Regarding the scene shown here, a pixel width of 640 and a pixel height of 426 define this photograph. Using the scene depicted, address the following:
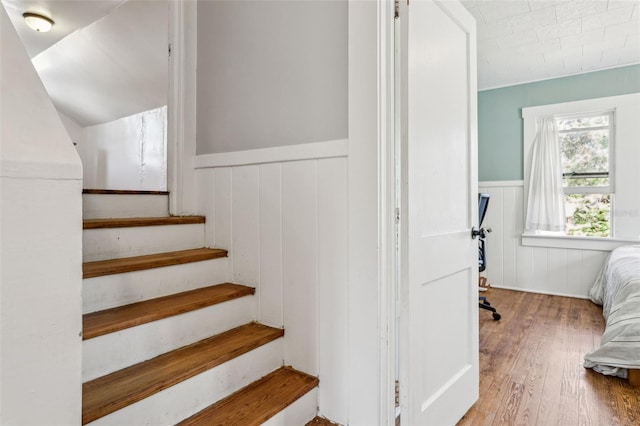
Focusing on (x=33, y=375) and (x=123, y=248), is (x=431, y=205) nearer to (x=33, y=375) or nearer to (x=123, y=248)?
(x=33, y=375)

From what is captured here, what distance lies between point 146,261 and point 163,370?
472 mm

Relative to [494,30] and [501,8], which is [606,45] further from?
[501,8]

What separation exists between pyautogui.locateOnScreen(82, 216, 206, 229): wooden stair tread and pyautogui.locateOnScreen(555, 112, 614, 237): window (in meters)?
3.93

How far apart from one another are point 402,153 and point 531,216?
10.9 ft

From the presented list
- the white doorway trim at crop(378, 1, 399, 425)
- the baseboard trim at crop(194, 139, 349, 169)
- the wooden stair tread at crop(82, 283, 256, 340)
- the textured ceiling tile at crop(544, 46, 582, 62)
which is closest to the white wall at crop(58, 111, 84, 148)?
the baseboard trim at crop(194, 139, 349, 169)

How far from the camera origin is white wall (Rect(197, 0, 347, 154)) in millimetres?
1368

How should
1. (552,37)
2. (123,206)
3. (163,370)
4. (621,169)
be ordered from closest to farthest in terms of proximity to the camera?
(163,370)
(123,206)
(552,37)
(621,169)

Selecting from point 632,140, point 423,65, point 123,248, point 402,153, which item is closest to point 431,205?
point 402,153

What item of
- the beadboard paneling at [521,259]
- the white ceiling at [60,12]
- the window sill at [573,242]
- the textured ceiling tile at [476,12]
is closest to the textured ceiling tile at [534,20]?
the textured ceiling tile at [476,12]

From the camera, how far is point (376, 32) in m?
1.21

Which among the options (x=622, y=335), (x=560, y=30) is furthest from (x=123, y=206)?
(x=560, y=30)

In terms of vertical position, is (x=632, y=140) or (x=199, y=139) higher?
(x=632, y=140)

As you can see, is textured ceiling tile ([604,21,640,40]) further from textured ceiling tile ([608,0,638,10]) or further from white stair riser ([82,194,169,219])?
white stair riser ([82,194,169,219])

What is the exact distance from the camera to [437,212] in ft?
4.56
